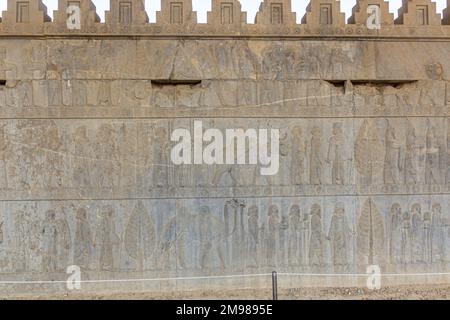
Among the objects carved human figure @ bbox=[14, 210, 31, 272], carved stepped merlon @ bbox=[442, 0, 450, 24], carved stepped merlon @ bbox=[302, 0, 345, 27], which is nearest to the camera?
carved human figure @ bbox=[14, 210, 31, 272]

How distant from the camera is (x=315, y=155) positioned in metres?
7.77

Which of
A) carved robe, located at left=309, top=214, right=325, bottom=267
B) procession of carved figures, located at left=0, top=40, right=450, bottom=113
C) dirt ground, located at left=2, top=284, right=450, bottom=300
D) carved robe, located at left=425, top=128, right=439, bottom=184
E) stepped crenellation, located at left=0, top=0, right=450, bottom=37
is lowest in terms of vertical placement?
dirt ground, located at left=2, top=284, right=450, bottom=300

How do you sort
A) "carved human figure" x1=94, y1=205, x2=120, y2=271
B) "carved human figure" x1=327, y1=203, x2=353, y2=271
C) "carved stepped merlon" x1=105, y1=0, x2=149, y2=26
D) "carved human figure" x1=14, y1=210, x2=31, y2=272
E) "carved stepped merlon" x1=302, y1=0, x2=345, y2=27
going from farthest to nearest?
1. "carved stepped merlon" x1=302, y1=0, x2=345, y2=27
2. "carved human figure" x1=327, y1=203, x2=353, y2=271
3. "carved stepped merlon" x1=105, y1=0, x2=149, y2=26
4. "carved human figure" x1=94, y1=205, x2=120, y2=271
5. "carved human figure" x1=14, y1=210, x2=31, y2=272

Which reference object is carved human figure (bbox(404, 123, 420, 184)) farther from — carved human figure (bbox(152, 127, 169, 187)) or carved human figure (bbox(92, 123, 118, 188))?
carved human figure (bbox(92, 123, 118, 188))

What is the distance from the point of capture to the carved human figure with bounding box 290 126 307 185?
305 inches

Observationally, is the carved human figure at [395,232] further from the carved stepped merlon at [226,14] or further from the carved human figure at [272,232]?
the carved stepped merlon at [226,14]

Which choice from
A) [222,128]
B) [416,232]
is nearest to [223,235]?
[222,128]

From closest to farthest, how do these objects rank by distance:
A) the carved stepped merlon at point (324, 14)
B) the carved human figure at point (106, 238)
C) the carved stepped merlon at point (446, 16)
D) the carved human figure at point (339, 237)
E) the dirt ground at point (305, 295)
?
the dirt ground at point (305, 295)
the carved human figure at point (106, 238)
the carved human figure at point (339, 237)
the carved stepped merlon at point (324, 14)
the carved stepped merlon at point (446, 16)

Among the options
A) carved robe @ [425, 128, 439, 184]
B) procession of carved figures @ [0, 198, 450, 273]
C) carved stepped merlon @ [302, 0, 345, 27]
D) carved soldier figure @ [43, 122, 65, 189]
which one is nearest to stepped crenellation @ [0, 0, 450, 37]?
carved stepped merlon @ [302, 0, 345, 27]

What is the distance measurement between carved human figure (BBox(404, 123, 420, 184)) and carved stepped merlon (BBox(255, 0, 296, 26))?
2.53 m

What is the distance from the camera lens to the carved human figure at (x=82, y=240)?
7496 millimetres

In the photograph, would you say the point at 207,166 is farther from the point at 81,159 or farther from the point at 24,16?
the point at 24,16

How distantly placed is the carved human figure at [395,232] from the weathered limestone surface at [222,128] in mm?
17

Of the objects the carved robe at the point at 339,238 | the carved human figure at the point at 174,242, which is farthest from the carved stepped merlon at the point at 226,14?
the carved robe at the point at 339,238
